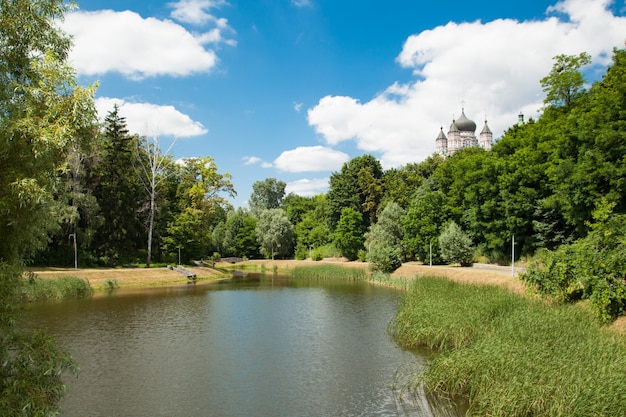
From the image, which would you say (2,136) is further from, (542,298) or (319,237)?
(319,237)

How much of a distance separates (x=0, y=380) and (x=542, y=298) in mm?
18809

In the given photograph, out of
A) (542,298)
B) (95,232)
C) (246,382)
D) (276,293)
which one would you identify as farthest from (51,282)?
(542,298)

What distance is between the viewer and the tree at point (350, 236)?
2493 inches

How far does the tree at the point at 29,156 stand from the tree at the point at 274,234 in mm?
68364

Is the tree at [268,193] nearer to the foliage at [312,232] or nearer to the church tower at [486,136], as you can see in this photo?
the foliage at [312,232]

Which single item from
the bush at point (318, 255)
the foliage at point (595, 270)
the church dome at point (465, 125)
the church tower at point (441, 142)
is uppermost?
the church dome at point (465, 125)

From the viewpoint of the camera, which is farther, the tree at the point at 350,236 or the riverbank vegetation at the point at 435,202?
the tree at the point at 350,236

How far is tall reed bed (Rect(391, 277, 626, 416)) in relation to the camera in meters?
9.27

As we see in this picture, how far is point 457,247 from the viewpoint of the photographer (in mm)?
41656

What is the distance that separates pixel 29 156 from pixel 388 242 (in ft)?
156

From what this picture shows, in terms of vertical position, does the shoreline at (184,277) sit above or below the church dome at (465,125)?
below

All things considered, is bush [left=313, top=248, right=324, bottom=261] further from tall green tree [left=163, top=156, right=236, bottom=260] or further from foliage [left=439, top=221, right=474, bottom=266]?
foliage [left=439, top=221, right=474, bottom=266]

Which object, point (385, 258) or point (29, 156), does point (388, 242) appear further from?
point (29, 156)

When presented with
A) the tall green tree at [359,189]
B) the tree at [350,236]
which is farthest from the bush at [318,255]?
the tall green tree at [359,189]
